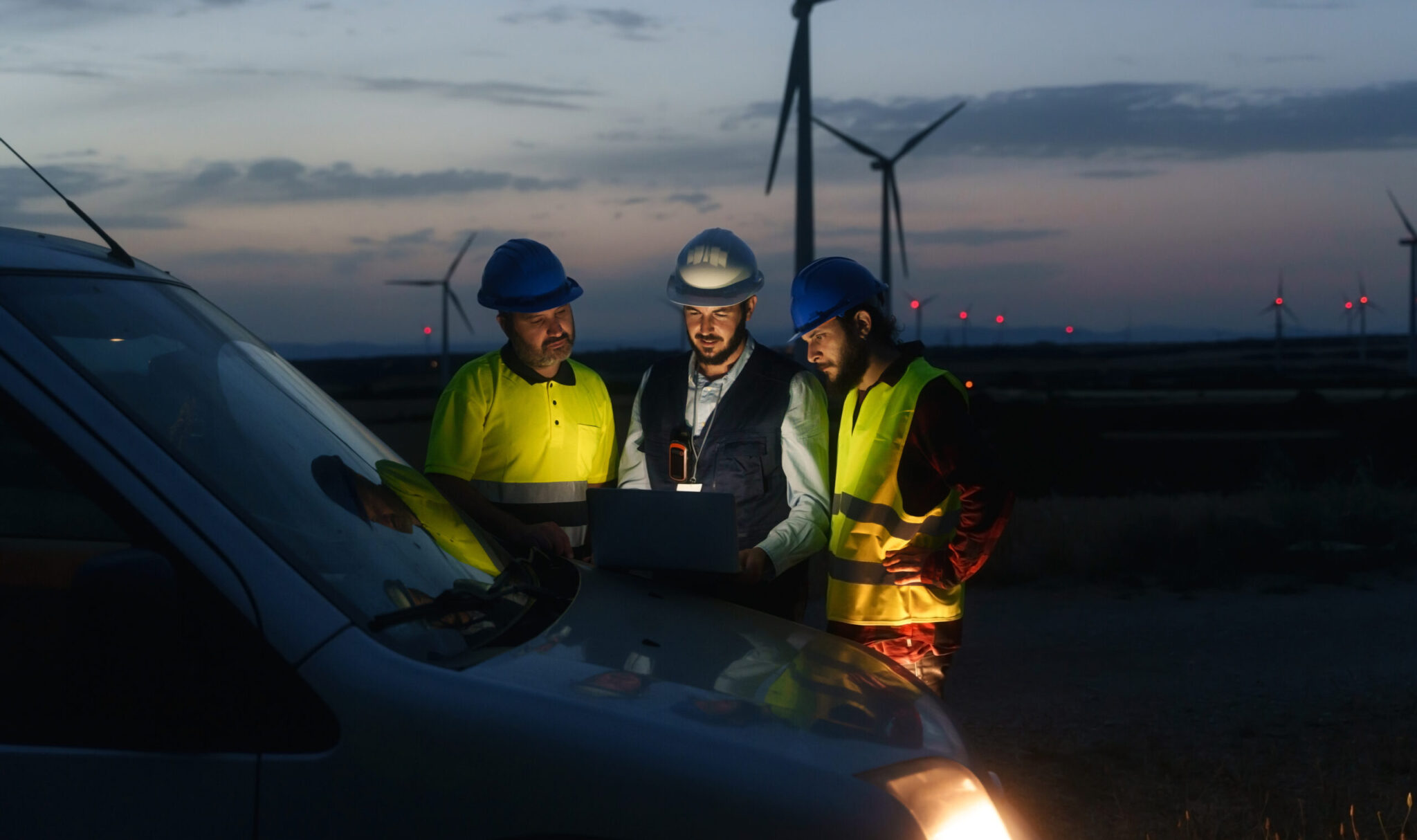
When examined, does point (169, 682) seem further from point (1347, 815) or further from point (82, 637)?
point (1347, 815)

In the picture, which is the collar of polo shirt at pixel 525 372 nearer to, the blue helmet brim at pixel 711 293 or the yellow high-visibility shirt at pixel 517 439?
the yellow high-visibility shirt at pixel 517 439

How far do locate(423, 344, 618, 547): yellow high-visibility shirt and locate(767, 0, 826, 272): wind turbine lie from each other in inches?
574

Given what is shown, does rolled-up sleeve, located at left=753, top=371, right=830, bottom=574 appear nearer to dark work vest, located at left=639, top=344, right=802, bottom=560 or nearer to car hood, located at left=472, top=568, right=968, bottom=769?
dark work vest, located at left=639, top=344, right=802, bottom=560

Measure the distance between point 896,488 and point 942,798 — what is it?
5.99ft

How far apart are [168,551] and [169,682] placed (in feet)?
0.64

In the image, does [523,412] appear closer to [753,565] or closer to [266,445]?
[753,565]

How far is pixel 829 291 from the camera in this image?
157 inches

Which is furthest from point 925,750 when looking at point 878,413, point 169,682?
point 878,413

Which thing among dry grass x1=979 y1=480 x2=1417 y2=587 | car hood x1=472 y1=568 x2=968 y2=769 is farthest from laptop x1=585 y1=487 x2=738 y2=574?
dry grass x1=979 y1=480 x2=1417 y2=587

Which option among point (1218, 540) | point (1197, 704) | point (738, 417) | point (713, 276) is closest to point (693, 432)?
point (738, 417)

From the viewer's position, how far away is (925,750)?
2.29 meters

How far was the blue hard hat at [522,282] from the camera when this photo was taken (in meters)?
4.56

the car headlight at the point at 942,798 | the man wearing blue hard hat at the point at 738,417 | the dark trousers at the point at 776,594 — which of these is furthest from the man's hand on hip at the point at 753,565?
the car headlight at the point at 942,798

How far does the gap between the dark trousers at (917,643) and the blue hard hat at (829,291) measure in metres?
0.97
